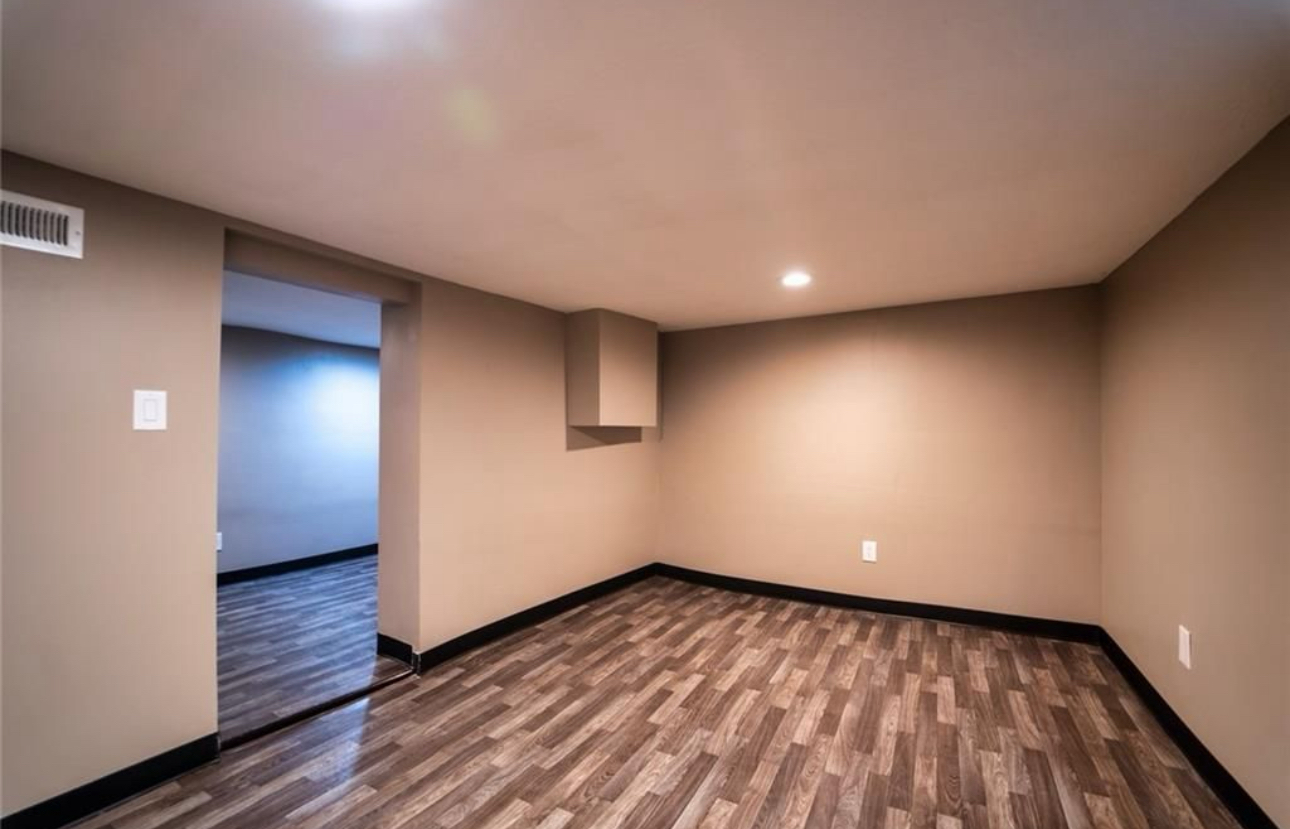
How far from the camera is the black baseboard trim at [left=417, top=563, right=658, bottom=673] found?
2.94 meters

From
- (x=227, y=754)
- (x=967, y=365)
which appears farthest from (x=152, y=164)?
(x=967, y=365)

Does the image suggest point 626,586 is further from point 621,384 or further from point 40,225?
point 40,225

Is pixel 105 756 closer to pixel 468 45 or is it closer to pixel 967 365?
pixel 468 45

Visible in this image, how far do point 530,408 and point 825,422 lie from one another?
209cm

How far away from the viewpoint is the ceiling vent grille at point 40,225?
167cm

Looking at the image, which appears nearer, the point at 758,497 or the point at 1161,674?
the point at 1161,674

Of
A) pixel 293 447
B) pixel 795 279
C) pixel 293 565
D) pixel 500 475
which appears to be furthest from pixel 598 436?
pixel 293 565

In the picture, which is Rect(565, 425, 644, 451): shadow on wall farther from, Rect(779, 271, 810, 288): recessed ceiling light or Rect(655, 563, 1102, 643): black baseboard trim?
Rect(779, 271, 810, 288): recessed ceiling light

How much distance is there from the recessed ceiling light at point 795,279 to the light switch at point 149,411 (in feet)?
9.15

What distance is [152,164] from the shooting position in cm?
175

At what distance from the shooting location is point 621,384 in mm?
3951

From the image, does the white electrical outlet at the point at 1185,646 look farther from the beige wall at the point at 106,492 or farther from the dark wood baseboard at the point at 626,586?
the beige wall at the point at 106,492

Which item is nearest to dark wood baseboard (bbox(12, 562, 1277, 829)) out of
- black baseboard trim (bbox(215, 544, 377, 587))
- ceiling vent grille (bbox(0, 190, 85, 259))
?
ceiling vent grille (bbox(0, 190, 85, 259))

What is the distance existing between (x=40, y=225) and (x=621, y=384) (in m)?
2.84
